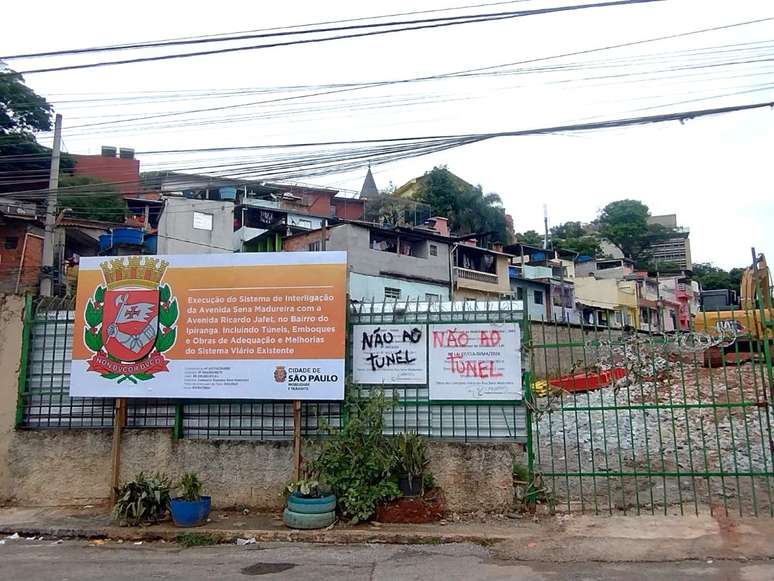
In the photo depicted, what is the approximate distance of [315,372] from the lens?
738cm

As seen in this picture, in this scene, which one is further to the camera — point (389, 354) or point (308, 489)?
point (389, 354)

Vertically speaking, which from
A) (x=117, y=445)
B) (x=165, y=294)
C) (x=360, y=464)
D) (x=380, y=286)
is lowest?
(x=360, y=464)

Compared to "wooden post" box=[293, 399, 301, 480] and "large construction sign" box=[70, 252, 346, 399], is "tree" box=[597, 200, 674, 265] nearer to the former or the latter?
"large construction sign" box=[70, 252, 346, 399]

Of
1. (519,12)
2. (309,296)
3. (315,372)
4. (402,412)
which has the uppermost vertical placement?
(519,12)

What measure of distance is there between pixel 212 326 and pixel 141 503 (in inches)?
86.8

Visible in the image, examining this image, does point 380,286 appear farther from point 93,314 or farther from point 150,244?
point 93,314

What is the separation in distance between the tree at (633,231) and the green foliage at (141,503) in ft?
232

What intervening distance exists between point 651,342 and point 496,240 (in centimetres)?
4587

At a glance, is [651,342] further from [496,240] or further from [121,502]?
[496,240]

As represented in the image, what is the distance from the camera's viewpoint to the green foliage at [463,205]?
2031 inches

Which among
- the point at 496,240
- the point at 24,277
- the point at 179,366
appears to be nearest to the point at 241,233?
the point at 24,277

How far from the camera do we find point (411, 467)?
695 cm

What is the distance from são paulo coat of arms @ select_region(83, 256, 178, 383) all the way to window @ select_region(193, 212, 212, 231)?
1096 inches

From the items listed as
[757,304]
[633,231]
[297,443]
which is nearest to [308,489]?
[297,443]
